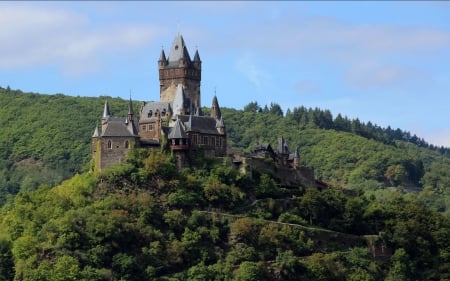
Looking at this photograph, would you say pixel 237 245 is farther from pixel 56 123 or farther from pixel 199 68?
pixel 56 123

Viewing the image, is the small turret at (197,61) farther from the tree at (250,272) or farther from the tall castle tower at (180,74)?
the tree at (250,272)

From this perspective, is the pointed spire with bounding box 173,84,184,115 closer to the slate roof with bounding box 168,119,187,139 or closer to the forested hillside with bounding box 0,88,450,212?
the slate roof with bounding box 168,119,187,139

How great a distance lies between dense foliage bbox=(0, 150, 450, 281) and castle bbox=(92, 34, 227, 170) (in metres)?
1.19

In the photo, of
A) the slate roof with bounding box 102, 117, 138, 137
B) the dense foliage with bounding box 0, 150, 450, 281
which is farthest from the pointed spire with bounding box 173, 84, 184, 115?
the slate roof with bounding box 102, 117, 138, 137

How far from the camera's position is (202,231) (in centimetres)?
9206

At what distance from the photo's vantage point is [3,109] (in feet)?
574

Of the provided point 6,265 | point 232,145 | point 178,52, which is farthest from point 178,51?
point 232,145

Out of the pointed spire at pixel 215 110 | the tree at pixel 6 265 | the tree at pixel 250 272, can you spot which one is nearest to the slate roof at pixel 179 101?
the pointed spire at pixel 215 110

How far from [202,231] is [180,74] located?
1625 centimetres

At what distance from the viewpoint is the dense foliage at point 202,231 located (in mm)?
89188

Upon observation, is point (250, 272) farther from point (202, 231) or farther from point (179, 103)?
point (179, 103)

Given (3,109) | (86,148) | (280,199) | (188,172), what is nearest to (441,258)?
(280,199)

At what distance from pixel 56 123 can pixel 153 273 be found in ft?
259

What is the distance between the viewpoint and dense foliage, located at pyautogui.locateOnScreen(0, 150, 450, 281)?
8919cm
